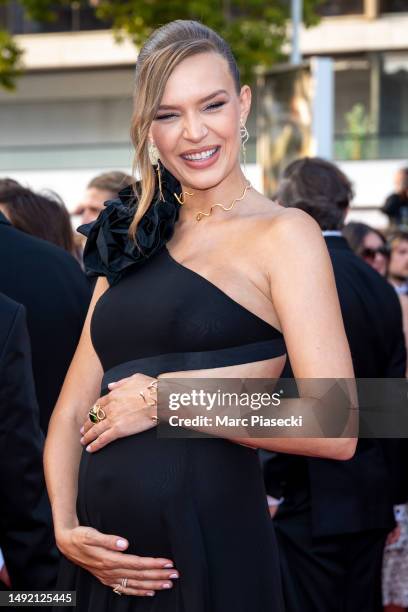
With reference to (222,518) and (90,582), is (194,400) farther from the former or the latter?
(90,582)

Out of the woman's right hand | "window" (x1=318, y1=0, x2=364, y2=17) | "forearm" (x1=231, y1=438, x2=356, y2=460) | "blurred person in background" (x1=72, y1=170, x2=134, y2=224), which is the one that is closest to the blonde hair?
"forearm" (x1=231, y1=438, x2=356, y2=460)

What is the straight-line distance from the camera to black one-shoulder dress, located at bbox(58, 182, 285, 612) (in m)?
2.78

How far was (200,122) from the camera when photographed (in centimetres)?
296

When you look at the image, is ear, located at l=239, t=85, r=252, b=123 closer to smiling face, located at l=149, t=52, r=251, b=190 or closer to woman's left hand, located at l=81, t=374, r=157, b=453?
smiling face, located at l=149, t=52, r=251, b=190

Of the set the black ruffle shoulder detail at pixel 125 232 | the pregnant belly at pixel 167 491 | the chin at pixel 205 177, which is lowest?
the pregnant belly at pixel 167 491

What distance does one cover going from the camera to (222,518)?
9.23ft

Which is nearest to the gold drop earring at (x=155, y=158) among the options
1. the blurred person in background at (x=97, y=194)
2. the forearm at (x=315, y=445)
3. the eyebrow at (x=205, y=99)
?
the eyebrow at (x=205, y=99)

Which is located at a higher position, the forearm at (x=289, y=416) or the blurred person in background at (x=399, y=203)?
the forearm at (x=289, y=416)

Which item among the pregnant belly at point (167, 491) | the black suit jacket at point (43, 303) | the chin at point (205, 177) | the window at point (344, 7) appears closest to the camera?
the pregnant belly at point (167, 491)

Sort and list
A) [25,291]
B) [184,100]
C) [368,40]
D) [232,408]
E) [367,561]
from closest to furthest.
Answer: [232,408], [184,100], [25,291], [367,561], [368,40]

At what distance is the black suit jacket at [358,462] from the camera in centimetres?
485

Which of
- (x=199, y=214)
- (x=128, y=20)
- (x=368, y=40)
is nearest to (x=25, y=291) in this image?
(x=199, y=214)

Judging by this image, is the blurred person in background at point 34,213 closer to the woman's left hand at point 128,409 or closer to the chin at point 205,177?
the chin at point 205,177

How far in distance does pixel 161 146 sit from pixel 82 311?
1.93 metres
